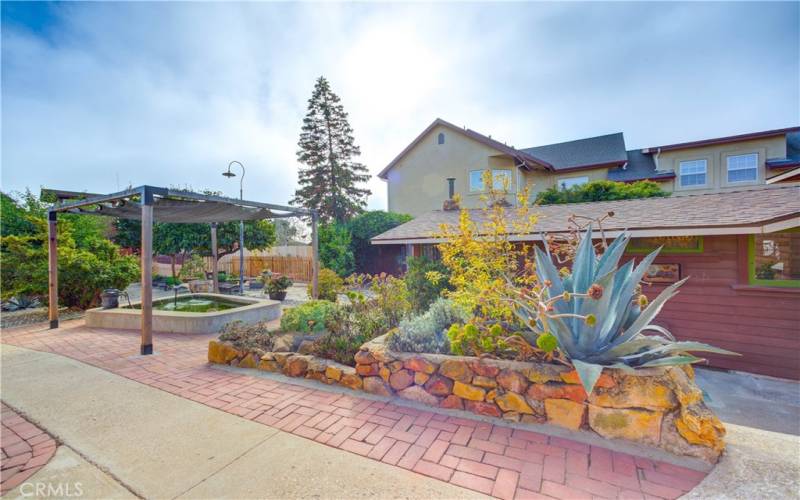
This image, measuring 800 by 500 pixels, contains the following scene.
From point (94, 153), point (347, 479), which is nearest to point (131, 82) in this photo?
point (94, 153)

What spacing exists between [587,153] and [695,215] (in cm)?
1420

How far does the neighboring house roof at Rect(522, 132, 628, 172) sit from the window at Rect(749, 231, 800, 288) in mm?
12416

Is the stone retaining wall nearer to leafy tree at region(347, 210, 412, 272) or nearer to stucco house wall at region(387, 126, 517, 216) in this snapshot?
leafy tree at region(347, 210, 412, 272)

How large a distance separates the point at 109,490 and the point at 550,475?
3042mm

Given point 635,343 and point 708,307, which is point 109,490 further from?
point 708,307

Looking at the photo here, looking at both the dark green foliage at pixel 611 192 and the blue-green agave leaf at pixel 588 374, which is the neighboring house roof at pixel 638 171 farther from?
the blue-green agave leaf at pixel 588 374

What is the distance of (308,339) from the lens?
476cm

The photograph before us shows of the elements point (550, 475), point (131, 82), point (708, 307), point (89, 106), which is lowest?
point (550, 475)

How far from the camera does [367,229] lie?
606 inches

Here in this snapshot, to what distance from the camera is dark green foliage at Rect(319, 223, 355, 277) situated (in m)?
14.5

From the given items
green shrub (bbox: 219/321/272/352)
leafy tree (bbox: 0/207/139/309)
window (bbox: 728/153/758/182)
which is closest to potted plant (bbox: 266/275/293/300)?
leafy tree (bbox: 0/207/139/309)

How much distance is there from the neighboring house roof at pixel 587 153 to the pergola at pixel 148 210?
49.2 ft

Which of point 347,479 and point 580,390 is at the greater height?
point 580,390

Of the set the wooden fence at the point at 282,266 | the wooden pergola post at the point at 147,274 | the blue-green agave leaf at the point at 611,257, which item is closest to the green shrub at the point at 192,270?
the wooden fence at the point at 282,266
